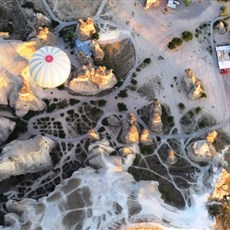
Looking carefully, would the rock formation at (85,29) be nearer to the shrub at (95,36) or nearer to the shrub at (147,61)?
the shrub at (95,36)

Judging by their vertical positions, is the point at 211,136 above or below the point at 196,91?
below

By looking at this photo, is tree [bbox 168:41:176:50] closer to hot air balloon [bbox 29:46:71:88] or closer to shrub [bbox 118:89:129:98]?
shrub [bbox 118:89:129:98]

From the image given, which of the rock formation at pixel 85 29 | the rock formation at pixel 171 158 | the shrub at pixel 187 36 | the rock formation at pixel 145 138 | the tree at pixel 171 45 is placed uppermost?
the rock formation at pixel 85 29

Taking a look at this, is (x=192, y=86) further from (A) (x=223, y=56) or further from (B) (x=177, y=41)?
(B) (x=177, y=41)

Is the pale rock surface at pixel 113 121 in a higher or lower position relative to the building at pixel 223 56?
lower

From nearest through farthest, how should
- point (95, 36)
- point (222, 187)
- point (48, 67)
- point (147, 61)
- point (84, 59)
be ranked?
point (222, 187)
point (48, 67)
point (84, 59)
point (147, 61)
point (95, 36)

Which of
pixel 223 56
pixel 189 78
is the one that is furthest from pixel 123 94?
pixel 223 56

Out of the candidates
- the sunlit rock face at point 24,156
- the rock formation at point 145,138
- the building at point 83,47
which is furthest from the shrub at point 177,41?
the sunlit rock face at point 24,156

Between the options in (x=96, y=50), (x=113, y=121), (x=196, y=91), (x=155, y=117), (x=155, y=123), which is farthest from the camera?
(x=96, y=50)
